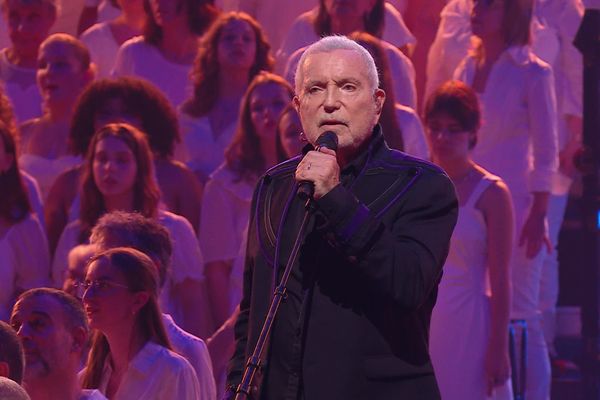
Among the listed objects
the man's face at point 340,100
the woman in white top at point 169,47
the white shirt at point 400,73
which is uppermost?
the woman in white top at point 169,47

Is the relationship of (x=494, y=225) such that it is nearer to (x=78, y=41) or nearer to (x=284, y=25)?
(x=284, y=25)

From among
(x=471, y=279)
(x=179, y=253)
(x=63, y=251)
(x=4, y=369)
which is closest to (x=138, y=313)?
(x=4, y=369)

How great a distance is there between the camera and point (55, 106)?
650 cm

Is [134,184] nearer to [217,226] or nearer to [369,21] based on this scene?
[217,226]

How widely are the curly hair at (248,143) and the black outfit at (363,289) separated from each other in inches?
138

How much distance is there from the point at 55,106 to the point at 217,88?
789mm

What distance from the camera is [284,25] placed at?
695cm

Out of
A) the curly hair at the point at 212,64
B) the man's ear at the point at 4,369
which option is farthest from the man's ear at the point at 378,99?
the curly hair at the point at 212,64

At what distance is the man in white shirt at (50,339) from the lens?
3.98 m

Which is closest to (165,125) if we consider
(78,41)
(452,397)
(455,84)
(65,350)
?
(78,41)

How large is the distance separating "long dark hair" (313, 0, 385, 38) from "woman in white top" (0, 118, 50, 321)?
61.7 inches

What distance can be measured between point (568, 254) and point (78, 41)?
282cm

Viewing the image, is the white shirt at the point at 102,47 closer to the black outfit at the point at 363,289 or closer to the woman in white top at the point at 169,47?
the woman in white top at the point at 169,47

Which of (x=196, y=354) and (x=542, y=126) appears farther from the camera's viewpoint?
(x=542, y=126)
